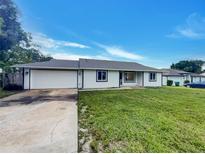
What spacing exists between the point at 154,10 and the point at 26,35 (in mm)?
17602

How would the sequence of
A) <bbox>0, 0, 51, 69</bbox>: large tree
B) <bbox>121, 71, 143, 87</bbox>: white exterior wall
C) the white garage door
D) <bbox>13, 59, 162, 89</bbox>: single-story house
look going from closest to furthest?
<bbox>13, 59, 162, 89</bbox>: single-story house, the white garage door, <bbox>0, 0, 51, 69</bbox>: large tree, <bbox>121, 71, 143, 87</bbox>: white exterior wall

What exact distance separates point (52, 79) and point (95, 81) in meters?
4.72

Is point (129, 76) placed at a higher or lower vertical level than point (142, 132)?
higher

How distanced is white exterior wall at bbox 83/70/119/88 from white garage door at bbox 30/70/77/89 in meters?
1.21

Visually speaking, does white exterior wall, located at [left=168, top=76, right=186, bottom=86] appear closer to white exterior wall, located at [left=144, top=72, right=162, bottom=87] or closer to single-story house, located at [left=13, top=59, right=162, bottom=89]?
white exterior wall, located at [left=144, top=72, right=162, bottom=87]

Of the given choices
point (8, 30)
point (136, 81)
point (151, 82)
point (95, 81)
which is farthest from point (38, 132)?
point (151, 82)

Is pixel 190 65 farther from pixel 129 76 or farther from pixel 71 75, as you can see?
pixel 71 75

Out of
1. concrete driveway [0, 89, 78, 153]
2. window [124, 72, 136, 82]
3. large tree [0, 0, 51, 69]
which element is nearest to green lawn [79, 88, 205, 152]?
concrete driveway [0, 89, 78, 153]

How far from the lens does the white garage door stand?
56.6ft

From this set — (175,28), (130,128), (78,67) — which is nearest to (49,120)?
(130,128)

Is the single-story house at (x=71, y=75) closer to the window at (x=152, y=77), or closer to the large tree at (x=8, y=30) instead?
the window at (x=152, y=77)

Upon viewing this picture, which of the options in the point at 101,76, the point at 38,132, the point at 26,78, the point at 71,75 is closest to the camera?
the point at 38,132

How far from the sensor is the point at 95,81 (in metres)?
19.4

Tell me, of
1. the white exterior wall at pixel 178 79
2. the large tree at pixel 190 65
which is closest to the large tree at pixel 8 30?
the white exterior wall at pixel 178 79
